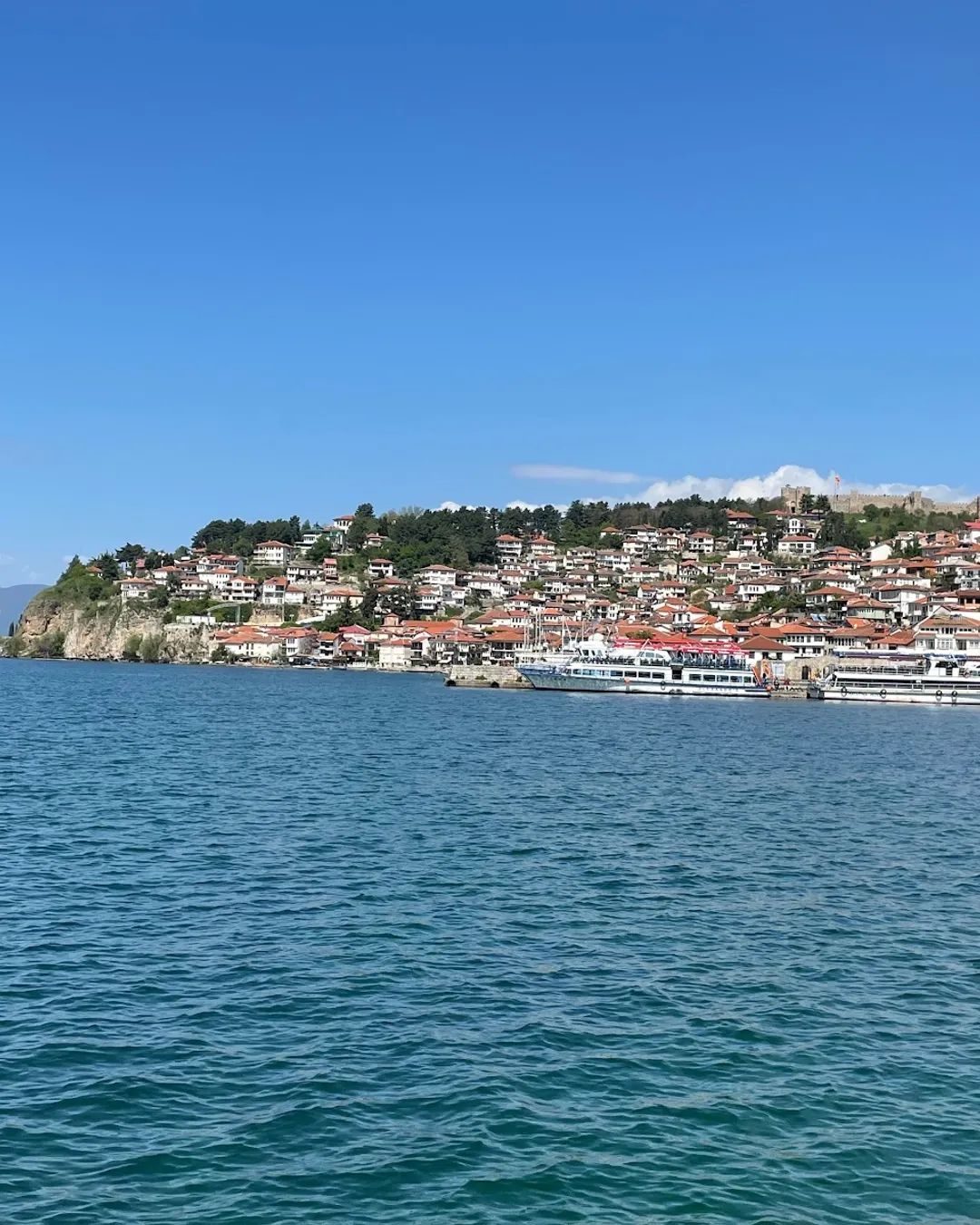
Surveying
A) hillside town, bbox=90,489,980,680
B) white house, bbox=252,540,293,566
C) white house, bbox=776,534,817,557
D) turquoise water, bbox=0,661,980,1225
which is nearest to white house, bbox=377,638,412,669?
hillside town, bbox=90,489,980,680

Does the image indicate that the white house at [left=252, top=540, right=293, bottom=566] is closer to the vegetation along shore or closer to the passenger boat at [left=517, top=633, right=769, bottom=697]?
the vegetation along shore

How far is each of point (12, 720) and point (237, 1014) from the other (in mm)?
48234

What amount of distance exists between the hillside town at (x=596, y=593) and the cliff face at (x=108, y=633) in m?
2.96

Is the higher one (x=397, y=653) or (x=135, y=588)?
(x=135, y=588)

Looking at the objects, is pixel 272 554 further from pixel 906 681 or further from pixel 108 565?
pixel 906 681

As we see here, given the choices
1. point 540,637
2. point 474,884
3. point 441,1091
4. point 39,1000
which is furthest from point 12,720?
point 540,637

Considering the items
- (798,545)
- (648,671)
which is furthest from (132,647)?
(798,545)

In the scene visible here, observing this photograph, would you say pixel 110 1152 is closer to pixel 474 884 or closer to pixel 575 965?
pixel 575 965

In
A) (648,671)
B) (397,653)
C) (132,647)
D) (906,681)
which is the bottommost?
(906,681)

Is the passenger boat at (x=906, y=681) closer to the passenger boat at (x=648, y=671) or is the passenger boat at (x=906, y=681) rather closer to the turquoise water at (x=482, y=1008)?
the passenger boat at (x=648, y=671)

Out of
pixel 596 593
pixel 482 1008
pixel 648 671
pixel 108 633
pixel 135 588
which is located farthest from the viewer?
pixel 135 588

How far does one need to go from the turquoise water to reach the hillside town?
9113 cm

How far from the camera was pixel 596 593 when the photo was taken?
537 feet

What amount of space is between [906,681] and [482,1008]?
9640 centimetres
